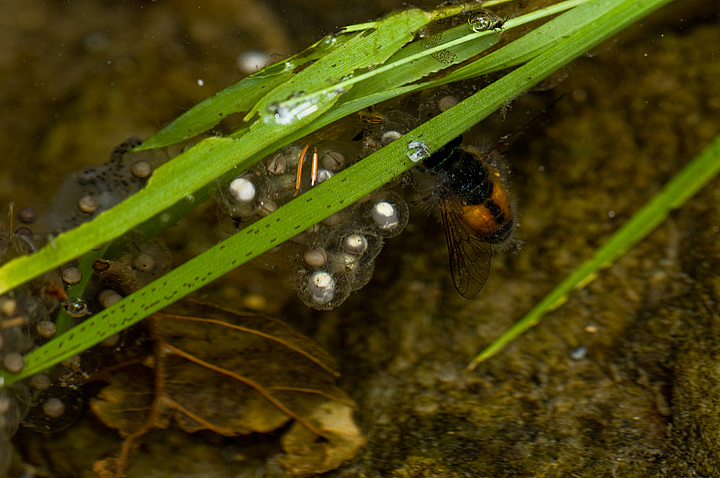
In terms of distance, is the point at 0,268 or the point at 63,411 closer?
the point at 0,268

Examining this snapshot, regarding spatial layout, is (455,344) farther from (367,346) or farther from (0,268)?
(0,268)

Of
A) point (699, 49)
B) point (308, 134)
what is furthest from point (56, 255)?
point (699, 49)

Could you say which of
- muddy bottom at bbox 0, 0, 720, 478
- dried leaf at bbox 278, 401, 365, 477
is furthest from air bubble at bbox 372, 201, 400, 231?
dried leaf at bbox 278, 401, 365, 477

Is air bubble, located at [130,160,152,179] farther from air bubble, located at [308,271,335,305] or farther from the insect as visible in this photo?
the insect

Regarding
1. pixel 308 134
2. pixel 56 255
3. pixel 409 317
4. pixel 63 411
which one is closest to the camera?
pixel 56 255

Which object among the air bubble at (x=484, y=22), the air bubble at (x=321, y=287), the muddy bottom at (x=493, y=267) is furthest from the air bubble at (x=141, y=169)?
the air bubble at (x=484, y=22)

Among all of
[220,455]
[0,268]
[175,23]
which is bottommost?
[220,455]
